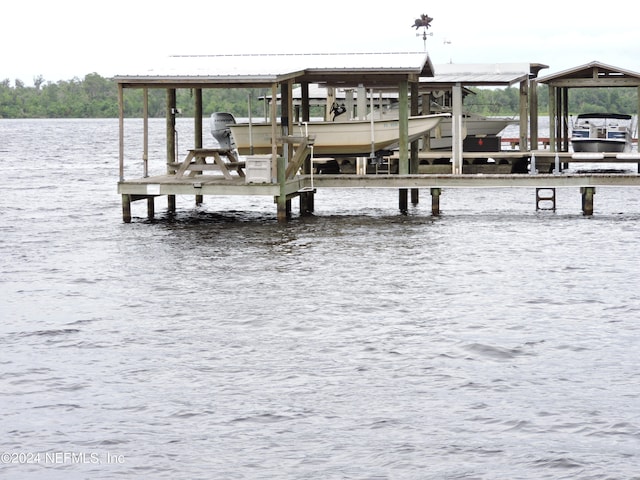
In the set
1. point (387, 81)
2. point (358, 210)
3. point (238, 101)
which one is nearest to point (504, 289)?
point (387, 81)

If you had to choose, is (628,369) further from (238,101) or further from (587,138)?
(238,101)

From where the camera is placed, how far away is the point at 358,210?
32.7m

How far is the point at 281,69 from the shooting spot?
2642cm

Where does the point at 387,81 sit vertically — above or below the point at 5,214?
above

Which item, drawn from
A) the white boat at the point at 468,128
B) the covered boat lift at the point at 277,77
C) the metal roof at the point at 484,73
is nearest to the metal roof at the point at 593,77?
the metal roof at the point at 484,73

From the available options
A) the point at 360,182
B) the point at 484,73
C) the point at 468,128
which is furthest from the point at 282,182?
the point at 468,128

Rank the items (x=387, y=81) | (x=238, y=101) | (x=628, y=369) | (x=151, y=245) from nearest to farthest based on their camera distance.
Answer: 1. (x=628, y=369)
2. (x=151, y=245)
3. (x=387, y=81)
4. (x=238, y=101)

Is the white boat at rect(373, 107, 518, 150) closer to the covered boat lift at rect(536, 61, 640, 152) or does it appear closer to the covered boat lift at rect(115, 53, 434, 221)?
the covered boat lift at rect(536, 61, 640, 152)

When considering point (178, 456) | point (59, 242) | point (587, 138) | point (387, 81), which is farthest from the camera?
point (587, 138)

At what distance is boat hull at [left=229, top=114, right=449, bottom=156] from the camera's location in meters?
28.6

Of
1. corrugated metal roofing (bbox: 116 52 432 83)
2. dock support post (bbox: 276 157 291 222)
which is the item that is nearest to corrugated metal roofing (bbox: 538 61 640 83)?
corrugated metal roofing (bbox: 116 52 432 83)

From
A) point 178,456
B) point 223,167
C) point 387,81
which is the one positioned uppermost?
point 387,81

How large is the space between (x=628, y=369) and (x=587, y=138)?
29038 millimetres

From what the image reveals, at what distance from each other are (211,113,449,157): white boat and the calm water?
10.5 ft
